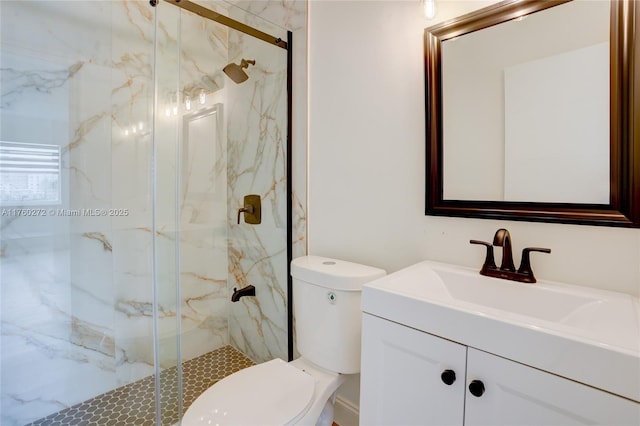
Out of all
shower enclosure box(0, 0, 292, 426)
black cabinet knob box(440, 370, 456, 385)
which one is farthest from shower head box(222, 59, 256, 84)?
black cabinet knob box(440, 370, 456, 385)

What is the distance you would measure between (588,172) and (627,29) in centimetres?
40

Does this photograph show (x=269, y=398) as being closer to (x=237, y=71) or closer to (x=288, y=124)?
(x=288, y=124)

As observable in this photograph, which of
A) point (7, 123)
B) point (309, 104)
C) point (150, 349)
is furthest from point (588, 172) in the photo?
point (7, 123)

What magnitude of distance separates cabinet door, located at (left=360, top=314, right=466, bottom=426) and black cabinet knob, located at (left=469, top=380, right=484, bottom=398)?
30 mm

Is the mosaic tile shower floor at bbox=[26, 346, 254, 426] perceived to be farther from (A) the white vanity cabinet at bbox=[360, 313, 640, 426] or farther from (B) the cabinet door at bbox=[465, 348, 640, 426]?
(B) the cabinet door at bbox=[465, 348, 640, 426]

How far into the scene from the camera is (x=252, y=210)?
6.48ft

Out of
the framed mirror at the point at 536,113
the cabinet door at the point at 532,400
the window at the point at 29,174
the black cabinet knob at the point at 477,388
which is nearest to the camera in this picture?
the cabinet door at the point at 532,400

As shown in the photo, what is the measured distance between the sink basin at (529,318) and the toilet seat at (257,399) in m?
0.44

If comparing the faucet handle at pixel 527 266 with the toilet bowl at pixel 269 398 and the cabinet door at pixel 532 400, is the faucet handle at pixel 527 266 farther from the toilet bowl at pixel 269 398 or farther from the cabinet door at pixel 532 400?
the toilet bowl at pixel 269 398

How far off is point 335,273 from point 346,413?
2.67 feet

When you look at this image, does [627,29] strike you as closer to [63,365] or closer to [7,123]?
[7,123]

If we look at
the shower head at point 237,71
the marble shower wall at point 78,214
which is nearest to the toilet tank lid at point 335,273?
the marble shower wall at point 78,214

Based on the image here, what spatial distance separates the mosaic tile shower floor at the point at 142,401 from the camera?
161 centimetres

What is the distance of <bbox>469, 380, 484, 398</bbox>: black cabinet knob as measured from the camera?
771mm
